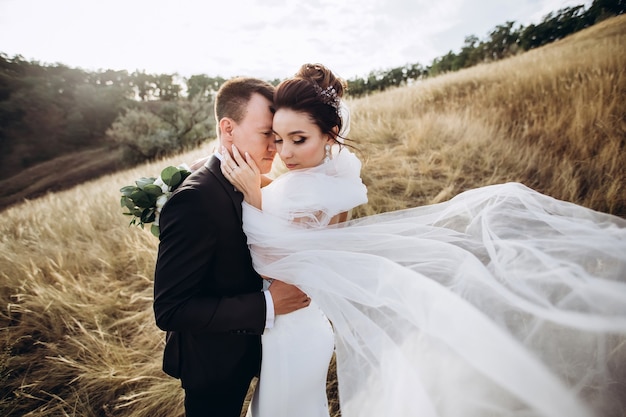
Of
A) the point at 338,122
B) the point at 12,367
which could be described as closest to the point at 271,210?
the point at 338,122

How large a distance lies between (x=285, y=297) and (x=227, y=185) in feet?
2.31

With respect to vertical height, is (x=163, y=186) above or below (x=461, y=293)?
above

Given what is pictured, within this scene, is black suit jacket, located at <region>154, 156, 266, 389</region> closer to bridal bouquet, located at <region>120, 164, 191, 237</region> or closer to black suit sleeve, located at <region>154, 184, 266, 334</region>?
black suit sleeve, located at <region>154, 184, 266, 334</region>

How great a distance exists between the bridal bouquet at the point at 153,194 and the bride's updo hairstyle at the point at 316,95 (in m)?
0.80

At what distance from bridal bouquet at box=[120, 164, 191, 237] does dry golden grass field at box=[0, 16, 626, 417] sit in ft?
5.54

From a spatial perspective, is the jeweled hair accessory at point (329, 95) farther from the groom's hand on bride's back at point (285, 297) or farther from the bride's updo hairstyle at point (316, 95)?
the groom's hand on bride's back at point (285, 297)

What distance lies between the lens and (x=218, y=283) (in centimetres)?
152

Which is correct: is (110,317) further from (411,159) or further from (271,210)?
(411,159)

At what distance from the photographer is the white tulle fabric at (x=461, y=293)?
0.98 meters

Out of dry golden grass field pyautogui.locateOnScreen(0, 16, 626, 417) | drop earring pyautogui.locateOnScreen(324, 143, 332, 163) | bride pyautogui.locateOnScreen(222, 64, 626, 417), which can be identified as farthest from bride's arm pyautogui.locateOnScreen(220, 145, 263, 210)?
dry golden grass field pyautogui.locateOnScreen(0, 16, 626, 417)

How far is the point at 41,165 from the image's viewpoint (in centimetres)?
3359

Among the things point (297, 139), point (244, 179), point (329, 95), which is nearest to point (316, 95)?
point (329, 95)

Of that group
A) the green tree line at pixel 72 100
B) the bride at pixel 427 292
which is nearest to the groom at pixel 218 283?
the bride at pixel 427 292

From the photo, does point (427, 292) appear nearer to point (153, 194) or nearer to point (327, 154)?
point (327, 154)
